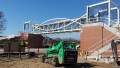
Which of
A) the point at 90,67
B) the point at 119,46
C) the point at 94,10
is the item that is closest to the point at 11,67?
the point at 90,67

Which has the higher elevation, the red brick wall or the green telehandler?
the red brick wall

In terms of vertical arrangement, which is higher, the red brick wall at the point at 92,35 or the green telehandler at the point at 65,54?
the red brick wall at the point at 92,35

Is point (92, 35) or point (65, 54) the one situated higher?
point (92, 35)

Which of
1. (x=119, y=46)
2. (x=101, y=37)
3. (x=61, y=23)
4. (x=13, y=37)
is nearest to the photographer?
(x=119, y=46)

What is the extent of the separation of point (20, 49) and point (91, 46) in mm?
10691

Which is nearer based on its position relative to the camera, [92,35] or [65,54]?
[65,54]

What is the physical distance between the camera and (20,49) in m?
19.2

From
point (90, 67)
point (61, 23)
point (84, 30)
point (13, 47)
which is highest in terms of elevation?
point (61, 23)

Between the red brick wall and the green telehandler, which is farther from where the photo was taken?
the red brick wall

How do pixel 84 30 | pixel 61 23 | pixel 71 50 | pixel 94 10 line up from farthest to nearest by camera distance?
pixel 61 23 < pixel 94 10 < pixel 84 30 < pixel 71 50

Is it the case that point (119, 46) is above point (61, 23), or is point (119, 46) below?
below

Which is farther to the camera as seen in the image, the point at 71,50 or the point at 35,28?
the point at 35,28

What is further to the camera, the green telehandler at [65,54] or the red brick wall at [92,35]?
the red brick wall at [92,35]

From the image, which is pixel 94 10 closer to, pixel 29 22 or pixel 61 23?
pixel 61 23
